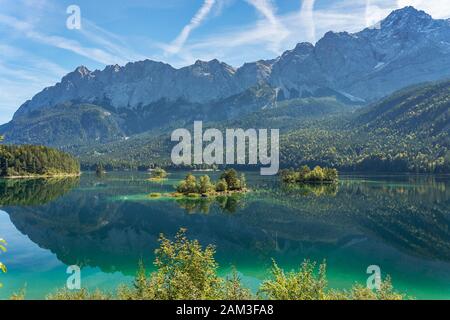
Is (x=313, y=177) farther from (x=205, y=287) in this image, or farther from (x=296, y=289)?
(x=205, y=287)

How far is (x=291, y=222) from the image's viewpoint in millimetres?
91438

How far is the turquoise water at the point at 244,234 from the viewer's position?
5053cm

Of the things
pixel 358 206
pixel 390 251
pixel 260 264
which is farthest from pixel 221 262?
pixel 358 206

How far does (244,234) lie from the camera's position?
7838 cm

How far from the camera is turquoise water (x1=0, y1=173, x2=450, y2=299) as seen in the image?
166ft

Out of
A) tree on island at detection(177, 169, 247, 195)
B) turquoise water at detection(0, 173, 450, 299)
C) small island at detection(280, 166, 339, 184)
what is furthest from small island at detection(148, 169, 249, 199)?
small island at detection(280, 166, 339, 184)

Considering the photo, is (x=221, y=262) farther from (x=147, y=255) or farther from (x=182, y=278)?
(x=182, y=278)

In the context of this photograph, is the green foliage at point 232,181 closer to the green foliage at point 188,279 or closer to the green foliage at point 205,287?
the green foliage at point 188,279

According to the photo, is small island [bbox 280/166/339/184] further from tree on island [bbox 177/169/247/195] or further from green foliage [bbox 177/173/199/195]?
green foliage [bbox 177/173/199/195]

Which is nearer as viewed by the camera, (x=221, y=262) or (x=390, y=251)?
(x=221, y=262)

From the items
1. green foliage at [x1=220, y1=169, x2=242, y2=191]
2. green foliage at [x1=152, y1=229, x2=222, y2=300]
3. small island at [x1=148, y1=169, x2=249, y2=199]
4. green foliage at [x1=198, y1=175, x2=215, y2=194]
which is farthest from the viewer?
green foliage at [x1=220, y1=169, x2=242, y2=191]
